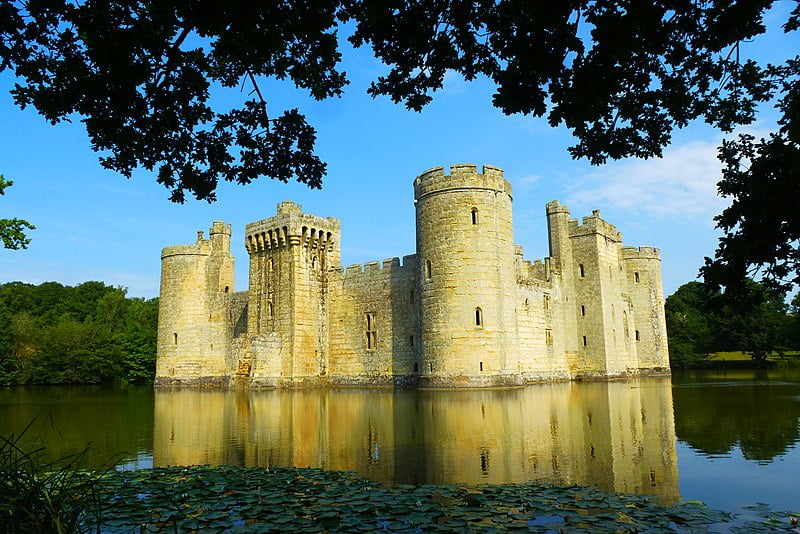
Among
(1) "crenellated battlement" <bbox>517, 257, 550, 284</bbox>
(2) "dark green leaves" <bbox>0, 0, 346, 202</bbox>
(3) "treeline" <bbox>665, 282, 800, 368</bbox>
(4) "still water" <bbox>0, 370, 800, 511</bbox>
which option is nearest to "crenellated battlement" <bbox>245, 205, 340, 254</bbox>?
(1) "crenellated battlement" <bbox>517, 257, 550, 284</bbox>

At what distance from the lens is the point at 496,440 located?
1102 centimetres

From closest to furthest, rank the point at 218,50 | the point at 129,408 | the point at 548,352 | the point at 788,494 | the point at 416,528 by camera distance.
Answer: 1. the point at 416,528
2. the point at 218,50
3. the point at 788,494
4. the point at 129,408
5. the point at 548,352

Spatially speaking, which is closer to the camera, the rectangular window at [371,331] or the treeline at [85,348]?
the rectangular window at [371,331]

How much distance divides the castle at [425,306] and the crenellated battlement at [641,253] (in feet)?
4.70

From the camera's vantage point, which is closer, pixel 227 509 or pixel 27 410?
pixel 227 509

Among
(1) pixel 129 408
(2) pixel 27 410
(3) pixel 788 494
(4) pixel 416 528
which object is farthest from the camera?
(1) pixel 129 408

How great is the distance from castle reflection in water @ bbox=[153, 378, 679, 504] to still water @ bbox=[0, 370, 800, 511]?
29 millimetres

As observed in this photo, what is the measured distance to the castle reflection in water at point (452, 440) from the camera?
816 cm

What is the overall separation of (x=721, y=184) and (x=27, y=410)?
69.5 feet

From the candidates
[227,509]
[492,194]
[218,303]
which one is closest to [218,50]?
[227,509]

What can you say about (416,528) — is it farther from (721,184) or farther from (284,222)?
(284,222)

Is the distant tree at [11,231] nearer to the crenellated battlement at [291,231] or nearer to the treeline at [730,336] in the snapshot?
the crenellated battlement at [291,231]

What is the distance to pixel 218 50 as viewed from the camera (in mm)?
6246

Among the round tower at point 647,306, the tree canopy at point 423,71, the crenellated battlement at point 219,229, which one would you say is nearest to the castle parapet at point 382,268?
the crenellated battlement at point 219,229
